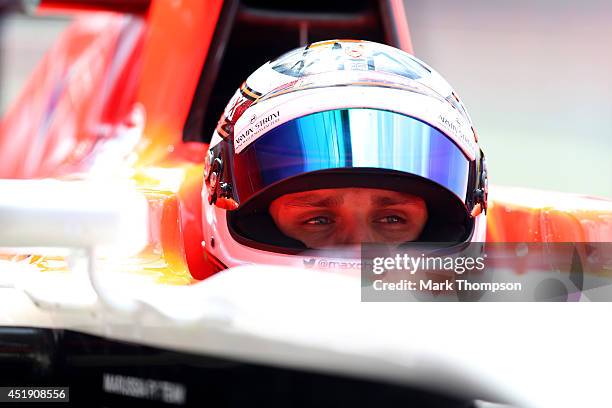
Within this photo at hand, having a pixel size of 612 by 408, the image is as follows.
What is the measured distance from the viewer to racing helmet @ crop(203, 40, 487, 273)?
1.31 m

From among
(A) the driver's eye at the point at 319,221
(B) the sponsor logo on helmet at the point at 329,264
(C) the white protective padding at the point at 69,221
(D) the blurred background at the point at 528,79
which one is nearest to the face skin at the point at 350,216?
(A) the driver's eye at the point at 319,221

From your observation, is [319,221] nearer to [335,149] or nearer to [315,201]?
[315,201]

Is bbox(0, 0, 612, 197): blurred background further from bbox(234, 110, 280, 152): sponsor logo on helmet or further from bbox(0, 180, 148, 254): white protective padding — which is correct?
bbox(0, 180, 148, 254): white protective padding

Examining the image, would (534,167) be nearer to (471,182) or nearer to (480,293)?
(471,182)

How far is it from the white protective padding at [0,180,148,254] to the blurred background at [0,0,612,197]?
388 centimetres

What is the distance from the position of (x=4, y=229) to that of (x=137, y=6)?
173 cm

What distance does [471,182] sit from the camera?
55.1 inches

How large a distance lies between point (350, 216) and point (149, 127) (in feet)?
2.56

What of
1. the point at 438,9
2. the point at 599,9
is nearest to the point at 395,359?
the point at 438,9

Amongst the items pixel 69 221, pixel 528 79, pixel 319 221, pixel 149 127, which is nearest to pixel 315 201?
pixel 319 221

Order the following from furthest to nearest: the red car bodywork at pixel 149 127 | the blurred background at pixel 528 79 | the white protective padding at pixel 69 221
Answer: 1. the blurred background at pixel 528 79
2. the red car bodywork at pixel 149 127
3. the white protective padding at pixel 69 221

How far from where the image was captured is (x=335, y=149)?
1.30 meters

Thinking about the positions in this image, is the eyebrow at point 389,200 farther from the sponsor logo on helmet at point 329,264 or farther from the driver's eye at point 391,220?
the sponsor logo on helmet at point 329,264

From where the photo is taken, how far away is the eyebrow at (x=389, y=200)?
54.0 inches
